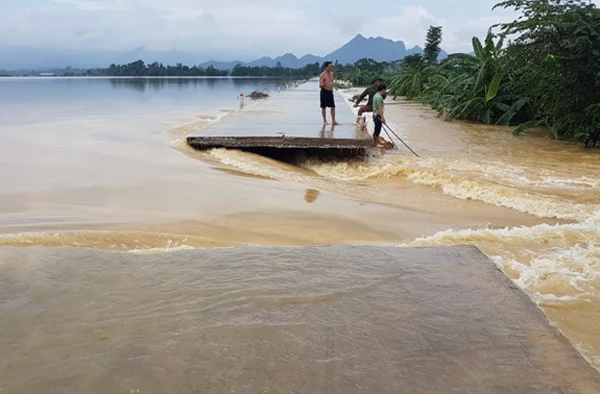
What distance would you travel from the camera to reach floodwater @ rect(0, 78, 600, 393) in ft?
9.23

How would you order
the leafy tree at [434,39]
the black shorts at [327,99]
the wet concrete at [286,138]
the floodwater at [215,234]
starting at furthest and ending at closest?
the leafy tree at [434,39] < the black shorts at [327,99] < the wet concrete at [286,138] < the floodwater at [215,234]

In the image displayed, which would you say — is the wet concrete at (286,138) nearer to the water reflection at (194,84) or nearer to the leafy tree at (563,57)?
the leafy tree at (563,57)

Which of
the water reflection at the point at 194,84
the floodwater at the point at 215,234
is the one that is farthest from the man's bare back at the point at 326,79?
the water reflection at the point at 194,84

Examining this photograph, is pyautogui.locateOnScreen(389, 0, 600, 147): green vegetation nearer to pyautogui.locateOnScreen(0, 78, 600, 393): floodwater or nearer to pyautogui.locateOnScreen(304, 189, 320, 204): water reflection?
pyautogui.locateOnScreen(0, 78, 600, 393): floodwater

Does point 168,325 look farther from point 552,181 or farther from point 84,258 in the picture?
point 552,181

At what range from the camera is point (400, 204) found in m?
7.23

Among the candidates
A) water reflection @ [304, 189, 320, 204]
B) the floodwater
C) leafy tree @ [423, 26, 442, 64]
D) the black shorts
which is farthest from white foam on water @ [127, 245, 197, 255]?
leafy tree @ [423, 26, 442, 64]

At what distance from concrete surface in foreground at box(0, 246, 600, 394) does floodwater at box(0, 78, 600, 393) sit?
0.06ft

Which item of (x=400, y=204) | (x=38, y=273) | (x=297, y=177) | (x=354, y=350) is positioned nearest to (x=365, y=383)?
(x=354, y=350)

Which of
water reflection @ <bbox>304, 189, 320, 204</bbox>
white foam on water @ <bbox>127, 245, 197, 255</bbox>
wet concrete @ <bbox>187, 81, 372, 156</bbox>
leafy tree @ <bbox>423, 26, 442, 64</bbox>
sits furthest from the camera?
leafy tree @ <bbox>423, 26, 442, 64</bbox>

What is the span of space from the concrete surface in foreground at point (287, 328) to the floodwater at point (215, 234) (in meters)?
0.02

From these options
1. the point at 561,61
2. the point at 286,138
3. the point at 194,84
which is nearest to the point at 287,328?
the point at 286,138

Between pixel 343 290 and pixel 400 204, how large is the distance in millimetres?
3935

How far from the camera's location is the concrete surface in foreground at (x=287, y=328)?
2.41 metres
